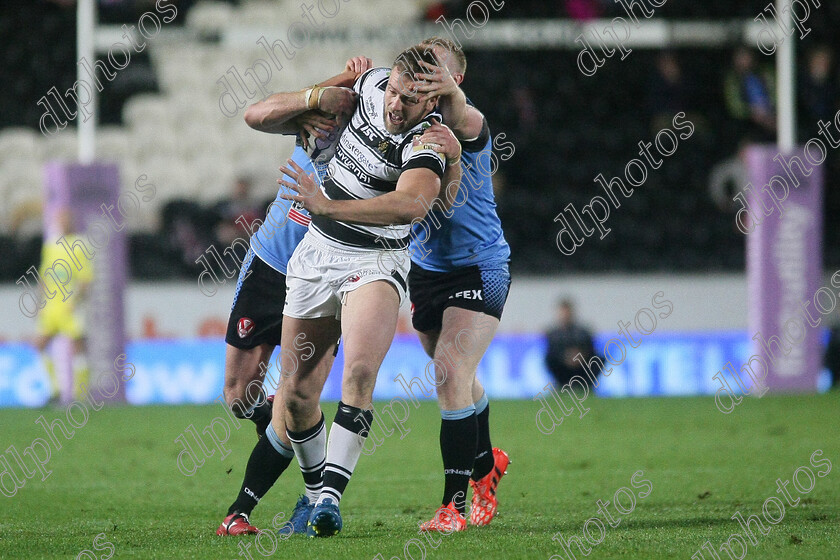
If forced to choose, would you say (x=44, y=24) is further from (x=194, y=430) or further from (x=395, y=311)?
(x=395, y=311)

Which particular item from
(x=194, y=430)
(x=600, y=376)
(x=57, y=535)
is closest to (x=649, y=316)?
(x=600, y=376)

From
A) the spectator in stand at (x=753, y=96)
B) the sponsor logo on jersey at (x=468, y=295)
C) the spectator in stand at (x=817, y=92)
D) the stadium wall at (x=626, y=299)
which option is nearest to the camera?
the sponsor logo on jersey at (x=468, y=295)

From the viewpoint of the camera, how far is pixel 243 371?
5.65 metres

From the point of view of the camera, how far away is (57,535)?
199 inches

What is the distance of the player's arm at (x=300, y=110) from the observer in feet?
16.6

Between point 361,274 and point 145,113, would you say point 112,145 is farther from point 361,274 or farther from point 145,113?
point 361,274

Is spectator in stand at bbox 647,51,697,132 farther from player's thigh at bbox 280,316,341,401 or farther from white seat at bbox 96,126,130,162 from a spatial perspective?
player's thigh at bbox 280,316,341,401

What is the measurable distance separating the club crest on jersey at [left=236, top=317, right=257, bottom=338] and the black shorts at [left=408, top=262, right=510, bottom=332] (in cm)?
81

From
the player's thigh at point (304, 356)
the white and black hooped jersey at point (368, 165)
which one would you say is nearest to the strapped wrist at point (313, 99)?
the white and black hooped jersey at point (368, 165)

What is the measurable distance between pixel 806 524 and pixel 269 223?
2988 millimetres

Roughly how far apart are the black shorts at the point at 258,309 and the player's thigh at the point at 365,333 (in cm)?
83

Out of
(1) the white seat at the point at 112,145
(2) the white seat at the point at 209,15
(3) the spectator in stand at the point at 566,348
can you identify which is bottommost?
(3) the spectator in stand at the point at 566,348

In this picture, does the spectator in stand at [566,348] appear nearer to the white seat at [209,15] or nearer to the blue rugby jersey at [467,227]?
the white seat at [209,15]

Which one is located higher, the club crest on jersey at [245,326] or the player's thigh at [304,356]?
the club crest on jersey at [245,326]
